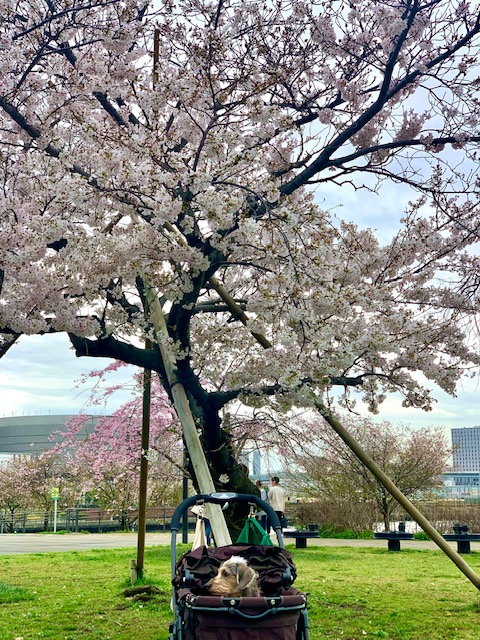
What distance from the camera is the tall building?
65.6 ft

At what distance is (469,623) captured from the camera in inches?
230

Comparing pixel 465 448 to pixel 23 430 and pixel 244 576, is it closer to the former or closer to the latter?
pixel 244 576

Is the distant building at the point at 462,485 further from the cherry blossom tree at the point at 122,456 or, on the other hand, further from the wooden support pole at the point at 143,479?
the wooden support pole at the point at 143,479

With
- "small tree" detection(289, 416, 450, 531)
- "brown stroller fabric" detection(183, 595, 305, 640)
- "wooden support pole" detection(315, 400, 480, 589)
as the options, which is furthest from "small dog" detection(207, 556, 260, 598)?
"small tree" detection(289, 416, 450, 531)

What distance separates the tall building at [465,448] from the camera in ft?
65.6

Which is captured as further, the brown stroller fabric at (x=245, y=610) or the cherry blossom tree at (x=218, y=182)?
the cherry blossom tree at (x=218, y=182)

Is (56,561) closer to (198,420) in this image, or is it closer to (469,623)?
(198,420)

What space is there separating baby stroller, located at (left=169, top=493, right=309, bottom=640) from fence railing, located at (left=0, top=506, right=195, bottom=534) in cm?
1922

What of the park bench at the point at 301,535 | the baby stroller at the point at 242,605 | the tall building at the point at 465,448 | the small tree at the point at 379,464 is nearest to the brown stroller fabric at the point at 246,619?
the baby stroller at the point at 242,605

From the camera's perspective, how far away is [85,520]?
24016 millimetres

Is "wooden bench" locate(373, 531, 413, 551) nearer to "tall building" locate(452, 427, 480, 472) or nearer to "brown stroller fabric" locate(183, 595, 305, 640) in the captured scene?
"tall building" locate(452, 427, 480, 472)

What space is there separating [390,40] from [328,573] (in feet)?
23.5

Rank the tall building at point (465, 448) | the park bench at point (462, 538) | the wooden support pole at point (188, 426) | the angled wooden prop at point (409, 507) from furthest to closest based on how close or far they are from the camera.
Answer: the tall building at point (465, 448)
the park bench at point (462, 538)
the angled wooden prop at point (409, 507)
the wooden support pole at point (188, 426)

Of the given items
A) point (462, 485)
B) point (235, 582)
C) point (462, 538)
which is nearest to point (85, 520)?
point (462, 485)
